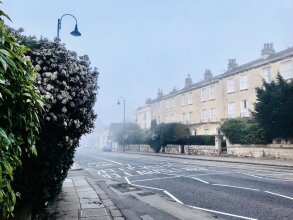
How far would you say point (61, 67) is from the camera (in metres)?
6.31

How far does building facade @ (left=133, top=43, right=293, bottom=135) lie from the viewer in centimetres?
3700

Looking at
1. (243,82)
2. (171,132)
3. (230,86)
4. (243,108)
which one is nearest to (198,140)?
(171,132)

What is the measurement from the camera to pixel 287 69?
3497 cm

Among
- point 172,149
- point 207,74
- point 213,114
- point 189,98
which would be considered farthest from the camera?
point 189,98

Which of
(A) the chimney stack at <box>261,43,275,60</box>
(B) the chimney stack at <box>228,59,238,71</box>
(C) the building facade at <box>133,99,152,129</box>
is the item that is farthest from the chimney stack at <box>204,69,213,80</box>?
(C) the building facade at <box>133,99,152,129</box>

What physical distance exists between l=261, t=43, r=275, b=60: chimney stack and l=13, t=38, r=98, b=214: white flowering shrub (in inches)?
1451

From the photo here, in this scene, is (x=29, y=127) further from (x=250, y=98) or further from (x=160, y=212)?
(x=250, y=98)

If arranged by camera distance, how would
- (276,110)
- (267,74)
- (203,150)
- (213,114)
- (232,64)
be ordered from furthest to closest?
(213,114), (232,64), (203,150), (267,74), (276,110)

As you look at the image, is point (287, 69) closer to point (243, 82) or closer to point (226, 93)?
point (243, 82)

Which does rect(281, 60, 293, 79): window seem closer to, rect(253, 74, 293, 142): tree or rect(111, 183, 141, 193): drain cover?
rect(253, 74, 293, 142): tree

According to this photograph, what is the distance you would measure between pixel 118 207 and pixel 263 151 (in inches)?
895

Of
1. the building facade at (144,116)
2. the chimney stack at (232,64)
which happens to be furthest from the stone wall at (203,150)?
the building facade at (144,116)

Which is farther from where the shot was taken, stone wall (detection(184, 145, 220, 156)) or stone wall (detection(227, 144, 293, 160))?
stone wall (detection(184, 145, 220, 156))

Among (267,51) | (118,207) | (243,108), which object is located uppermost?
(267,51)
